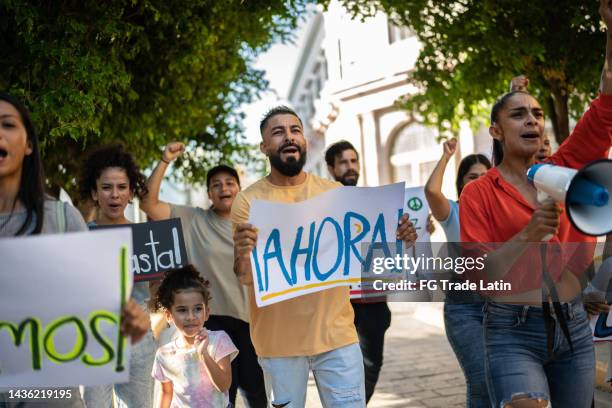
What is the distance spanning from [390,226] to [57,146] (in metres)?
6.13

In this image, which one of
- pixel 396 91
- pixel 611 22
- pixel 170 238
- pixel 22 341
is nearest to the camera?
pixel 22 341

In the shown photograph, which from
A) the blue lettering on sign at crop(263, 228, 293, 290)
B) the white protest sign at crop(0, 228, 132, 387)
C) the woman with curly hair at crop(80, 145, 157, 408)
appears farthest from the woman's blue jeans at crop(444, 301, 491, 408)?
the white protest sign at crop(0, 228, 132, 387)

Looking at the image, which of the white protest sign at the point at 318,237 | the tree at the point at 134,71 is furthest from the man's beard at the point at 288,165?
the tree at the point at 134,71

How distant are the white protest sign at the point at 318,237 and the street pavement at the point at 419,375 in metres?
3.04

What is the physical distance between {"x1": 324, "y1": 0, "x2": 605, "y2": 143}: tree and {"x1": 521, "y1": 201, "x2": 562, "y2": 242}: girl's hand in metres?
5.15

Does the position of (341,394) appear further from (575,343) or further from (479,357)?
(575,343)

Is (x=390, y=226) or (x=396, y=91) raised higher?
(x=396, y=91)

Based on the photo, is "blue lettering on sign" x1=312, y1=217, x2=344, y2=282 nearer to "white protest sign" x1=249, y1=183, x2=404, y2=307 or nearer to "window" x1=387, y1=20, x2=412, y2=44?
"white protest sign" x1=249, y1=183, x2=404, y2=307

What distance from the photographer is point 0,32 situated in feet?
21.0

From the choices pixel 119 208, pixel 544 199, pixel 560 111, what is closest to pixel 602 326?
pixel 544 199

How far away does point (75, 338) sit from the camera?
8.54 ft

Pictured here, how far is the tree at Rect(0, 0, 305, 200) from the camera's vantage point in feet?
20.2

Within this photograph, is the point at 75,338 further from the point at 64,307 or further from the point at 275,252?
the point at 275,252

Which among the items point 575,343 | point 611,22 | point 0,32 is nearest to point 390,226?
point 575,343
